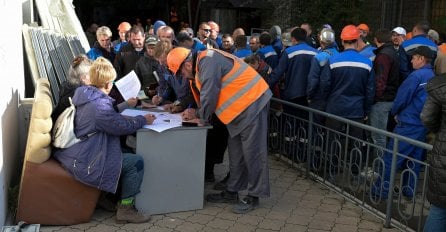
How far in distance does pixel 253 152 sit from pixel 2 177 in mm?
2094

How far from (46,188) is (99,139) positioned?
22.7 inches

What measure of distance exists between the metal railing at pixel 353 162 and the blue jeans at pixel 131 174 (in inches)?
79.0

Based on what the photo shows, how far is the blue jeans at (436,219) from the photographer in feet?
10.3

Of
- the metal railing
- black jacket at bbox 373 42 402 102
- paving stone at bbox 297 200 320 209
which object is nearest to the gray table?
paving stone at bbox 297 200 320 209

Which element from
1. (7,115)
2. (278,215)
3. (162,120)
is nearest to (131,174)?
(162,120)

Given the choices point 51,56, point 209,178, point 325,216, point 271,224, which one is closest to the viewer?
point 271,224

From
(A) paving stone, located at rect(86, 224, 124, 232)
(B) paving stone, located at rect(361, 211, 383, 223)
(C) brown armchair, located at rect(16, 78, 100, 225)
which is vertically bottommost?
(B) paving stone, located at rect(361, 211, 383, 223)

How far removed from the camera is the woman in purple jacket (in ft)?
12.6

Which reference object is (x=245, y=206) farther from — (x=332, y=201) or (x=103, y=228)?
(x=103, y=228)

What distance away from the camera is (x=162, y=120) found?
14.3 feet

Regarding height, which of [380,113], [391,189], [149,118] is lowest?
[391,189]

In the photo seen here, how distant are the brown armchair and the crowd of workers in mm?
132

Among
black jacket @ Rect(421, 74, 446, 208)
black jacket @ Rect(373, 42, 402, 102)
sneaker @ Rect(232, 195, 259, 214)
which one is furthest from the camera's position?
black jacket @ Rect(373, 42, 402, 102)

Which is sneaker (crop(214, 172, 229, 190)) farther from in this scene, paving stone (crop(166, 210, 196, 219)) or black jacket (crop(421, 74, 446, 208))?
black jacket (crop(421, 74, 446, 208))
